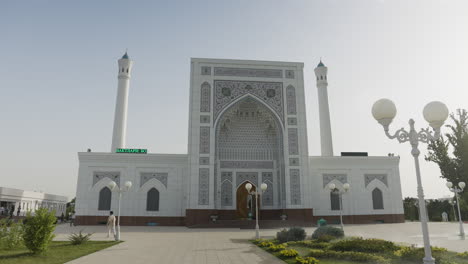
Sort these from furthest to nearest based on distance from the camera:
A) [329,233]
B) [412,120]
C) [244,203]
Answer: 1. [244,203]
2. [329,233]
3. [412,120]

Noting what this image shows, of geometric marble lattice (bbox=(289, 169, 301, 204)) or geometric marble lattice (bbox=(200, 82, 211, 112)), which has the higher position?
geometric marble lattice (bbox=(200, 82, 211, 112))

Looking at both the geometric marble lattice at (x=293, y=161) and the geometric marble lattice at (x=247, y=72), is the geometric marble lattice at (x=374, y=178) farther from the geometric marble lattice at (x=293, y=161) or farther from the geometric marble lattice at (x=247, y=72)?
the geometric marble lattice at (x=247, y=72)

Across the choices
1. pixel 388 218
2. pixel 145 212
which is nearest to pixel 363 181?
pixel 388 218

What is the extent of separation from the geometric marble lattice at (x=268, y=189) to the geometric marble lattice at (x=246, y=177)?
611 millimetres

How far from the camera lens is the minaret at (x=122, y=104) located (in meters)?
25.0

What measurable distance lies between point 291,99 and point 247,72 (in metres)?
3.84

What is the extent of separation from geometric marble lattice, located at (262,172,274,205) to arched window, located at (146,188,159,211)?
758 centimetres

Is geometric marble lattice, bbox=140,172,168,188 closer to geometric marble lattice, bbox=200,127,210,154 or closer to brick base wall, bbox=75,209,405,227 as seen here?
brick base wall, bbox=75,209,405,227

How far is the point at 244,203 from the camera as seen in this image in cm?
2355

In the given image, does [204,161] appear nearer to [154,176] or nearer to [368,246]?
[154,176]

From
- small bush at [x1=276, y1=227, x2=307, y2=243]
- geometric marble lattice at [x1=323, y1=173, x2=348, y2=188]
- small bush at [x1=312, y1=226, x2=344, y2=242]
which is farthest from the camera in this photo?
geometric marble lattice at [x1=323, y1=173, x2=348, y2=188]

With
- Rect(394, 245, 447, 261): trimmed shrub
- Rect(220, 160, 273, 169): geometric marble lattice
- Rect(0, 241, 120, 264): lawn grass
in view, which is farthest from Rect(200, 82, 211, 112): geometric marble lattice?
Rect(394, 245, 447, 261): trimmed shrub

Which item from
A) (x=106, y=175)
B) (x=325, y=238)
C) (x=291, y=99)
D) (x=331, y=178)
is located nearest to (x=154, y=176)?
(x=106, y=175)

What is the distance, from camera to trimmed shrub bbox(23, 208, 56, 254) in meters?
8.68
